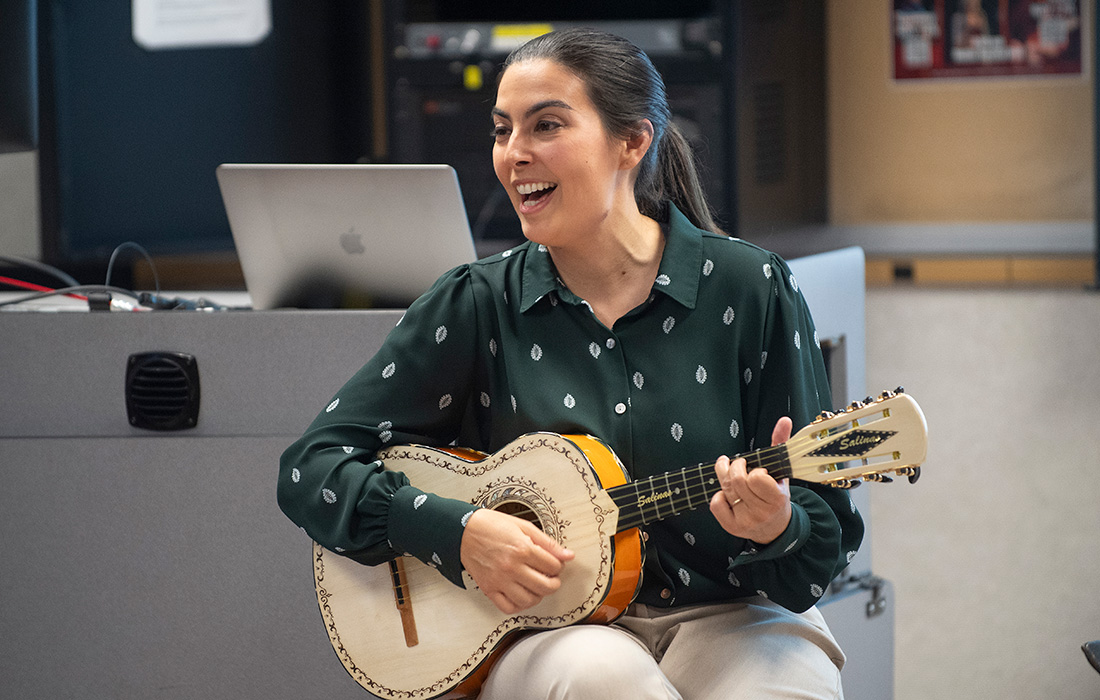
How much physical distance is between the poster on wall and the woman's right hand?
11.6ft

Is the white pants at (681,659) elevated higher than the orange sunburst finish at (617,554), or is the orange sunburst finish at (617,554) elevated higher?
the orange sunburst finish at (617,554)

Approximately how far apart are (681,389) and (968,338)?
236 centimetres

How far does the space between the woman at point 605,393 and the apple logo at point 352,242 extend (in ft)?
0.93

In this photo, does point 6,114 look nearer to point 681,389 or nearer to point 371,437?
point 371,437

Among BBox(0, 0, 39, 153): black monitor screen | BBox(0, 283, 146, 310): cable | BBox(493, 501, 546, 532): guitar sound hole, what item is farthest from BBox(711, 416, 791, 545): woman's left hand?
BBox(0, 0, 39, 153): black monitor screen

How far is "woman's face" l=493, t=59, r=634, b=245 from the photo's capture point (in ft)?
4.28

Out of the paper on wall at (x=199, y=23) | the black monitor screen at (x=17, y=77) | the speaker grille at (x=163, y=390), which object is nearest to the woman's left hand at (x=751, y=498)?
the speaker grille at (x=163, y=390)

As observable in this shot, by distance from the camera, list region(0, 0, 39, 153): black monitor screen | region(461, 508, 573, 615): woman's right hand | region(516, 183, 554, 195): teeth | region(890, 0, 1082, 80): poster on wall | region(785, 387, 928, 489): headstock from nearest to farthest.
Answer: region(785, 387, 928, 489): headstock, region(461, 508, 573, 615): woman's right hand, region(516, 183, 554, 195): teeth, region(0, 0, 39, 153): black monitor screen, region(890, 0, 1082, 80): poster on wall

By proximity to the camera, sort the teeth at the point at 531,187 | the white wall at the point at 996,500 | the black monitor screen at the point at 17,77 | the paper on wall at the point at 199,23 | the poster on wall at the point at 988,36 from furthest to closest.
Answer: the poster on wall at the point at 988,36
the paper on wall at the point at 199,23
the white wall at the point at 996,500
the black monitor screen at the point at 17,77
the teeth at the point at 531,187

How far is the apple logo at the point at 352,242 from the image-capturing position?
165 cm

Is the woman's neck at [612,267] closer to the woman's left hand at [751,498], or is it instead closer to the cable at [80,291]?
the woman's left hand at [751,498]

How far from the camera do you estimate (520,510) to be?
132 cm

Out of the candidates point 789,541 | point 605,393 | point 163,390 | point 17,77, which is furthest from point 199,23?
point 789,541

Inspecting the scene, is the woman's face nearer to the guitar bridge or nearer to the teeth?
the teeth
